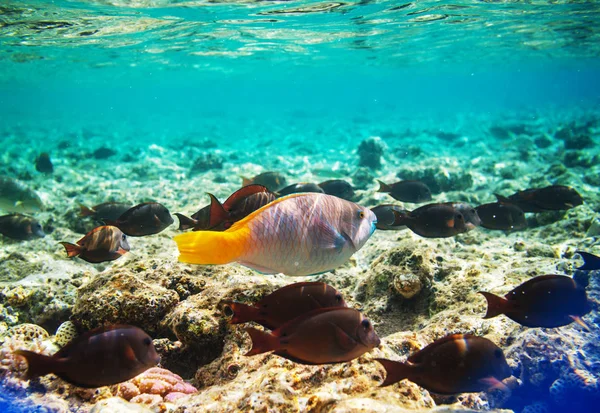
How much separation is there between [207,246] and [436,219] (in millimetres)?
2972

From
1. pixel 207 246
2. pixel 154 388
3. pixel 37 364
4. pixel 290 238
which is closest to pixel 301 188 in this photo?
pixel 290 238

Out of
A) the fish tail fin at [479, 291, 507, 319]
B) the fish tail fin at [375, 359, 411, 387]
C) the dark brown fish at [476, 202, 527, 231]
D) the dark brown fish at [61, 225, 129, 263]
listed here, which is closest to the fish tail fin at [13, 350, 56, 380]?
the fish tail fin at [375, 359, 411, 387]

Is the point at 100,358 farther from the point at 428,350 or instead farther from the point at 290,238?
the point at 428,350

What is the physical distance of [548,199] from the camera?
536cm

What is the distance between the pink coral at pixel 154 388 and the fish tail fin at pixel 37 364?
916mm

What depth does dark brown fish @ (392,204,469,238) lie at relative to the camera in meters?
3.93

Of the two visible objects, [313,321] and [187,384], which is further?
[187,384]

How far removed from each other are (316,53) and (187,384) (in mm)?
32470

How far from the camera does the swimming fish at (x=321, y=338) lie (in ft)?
6.01

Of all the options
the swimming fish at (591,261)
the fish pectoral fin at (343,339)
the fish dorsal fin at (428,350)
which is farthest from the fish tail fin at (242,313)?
the swimming fish at (591,261)

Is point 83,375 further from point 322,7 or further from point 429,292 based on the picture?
point 322,7

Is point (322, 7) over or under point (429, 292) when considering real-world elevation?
over

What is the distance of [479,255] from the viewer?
5.59 m

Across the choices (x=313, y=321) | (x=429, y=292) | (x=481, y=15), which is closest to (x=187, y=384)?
(x=313, y=321)
